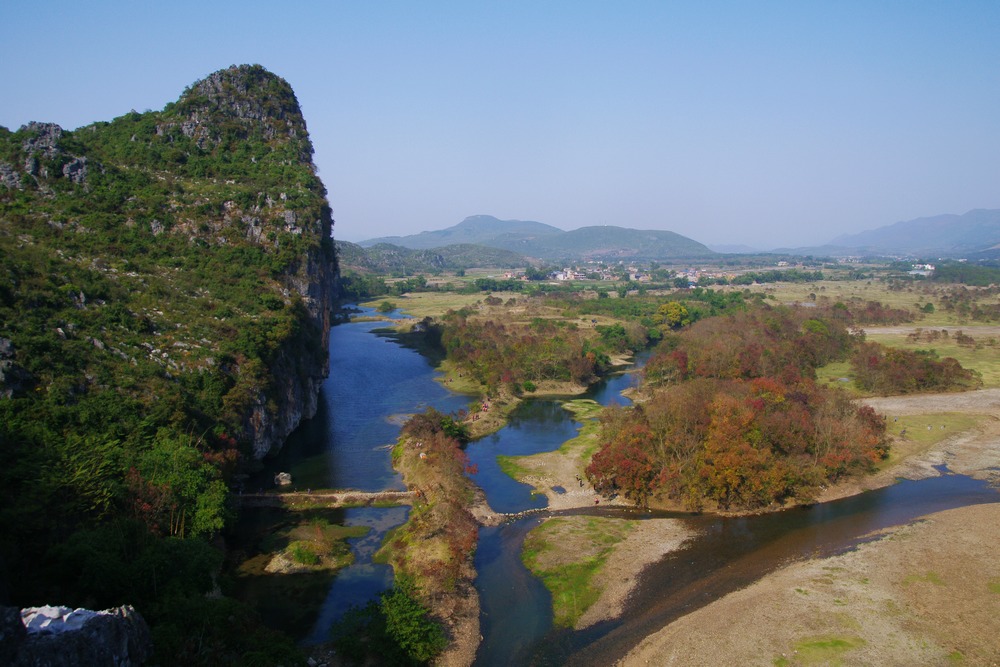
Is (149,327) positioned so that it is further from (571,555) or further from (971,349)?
(971,349)

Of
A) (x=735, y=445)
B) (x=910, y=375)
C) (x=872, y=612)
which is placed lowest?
(x=872, y=612)

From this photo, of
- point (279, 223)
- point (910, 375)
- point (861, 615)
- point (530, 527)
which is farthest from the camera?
point (279, 223)

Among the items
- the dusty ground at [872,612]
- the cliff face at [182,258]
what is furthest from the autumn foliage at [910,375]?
the cliff face at [182,258]

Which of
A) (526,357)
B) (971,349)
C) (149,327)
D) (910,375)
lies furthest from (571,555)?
(971,349)

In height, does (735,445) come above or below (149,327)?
below

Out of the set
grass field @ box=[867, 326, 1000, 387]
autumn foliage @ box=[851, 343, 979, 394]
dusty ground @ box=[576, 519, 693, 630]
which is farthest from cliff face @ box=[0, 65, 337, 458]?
grass field @ box=[867, 326, 1000, 387]
